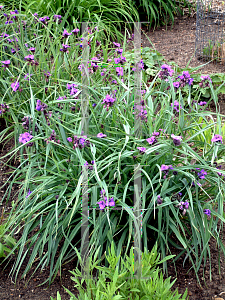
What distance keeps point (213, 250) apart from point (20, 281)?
1.22 meters

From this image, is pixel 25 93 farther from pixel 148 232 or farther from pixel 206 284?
pixel 206 284

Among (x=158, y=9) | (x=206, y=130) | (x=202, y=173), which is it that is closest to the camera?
(x=202, y=173)

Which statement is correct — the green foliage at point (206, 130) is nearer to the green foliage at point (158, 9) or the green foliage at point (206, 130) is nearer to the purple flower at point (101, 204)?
the purple flower at point (101, 204)

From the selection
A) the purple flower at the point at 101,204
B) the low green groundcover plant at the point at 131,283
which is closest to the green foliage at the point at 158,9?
the purple flower at the point at 101,204

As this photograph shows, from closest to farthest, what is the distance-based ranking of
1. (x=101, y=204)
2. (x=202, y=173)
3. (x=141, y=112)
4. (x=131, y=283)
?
(x=131, y=283) < (x=101, y=204) < (x=202, y=173) < (x=141, y=112)

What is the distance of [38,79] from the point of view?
2811 millimetres

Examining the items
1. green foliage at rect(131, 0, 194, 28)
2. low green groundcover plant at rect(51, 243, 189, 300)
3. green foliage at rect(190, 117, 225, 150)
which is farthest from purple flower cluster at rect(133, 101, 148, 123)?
green foliage at rect(131, 0, 194, 28)

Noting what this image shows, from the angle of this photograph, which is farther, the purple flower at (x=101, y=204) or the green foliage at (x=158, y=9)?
→ the green foliage at (x=158, y=9)

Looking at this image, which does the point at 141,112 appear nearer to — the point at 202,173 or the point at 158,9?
the point at 202,173

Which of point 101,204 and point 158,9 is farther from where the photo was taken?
point 158,9

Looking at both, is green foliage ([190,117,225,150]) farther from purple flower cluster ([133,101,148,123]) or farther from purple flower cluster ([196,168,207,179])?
purple flower cluster ([133,101,148,123])

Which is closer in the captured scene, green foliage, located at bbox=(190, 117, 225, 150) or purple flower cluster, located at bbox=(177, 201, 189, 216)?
purple flower cluster, located at bbox=(177, 201, 189, 216)

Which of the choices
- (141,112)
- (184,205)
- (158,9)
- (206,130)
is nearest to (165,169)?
(184,205)

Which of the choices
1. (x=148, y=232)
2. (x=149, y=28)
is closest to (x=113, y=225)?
(x=148, y=232)
